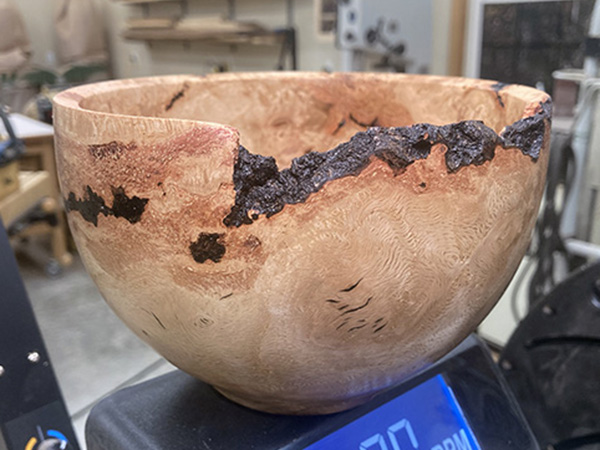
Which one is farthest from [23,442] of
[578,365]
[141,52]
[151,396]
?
[141,52]

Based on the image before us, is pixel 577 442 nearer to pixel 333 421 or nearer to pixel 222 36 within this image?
pixel 333 421

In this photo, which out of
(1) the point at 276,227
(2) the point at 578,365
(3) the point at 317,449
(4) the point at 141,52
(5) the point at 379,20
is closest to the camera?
(1) the point at 276,227

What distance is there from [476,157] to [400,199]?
6cm

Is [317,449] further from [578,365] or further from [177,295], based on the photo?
[578,365]

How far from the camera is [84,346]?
1776 mm

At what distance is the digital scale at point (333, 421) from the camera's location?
51 centimetres

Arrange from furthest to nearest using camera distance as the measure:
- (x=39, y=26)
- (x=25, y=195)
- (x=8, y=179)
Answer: (x=39, y=26) → (x=25, y=195) → (x=8, y=179)

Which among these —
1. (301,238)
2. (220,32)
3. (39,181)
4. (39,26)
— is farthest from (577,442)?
(39,26)

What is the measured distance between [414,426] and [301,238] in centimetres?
28

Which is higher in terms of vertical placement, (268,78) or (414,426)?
(268,78)

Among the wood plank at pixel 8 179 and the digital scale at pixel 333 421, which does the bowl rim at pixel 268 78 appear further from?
the wood plank at pixel 8 179

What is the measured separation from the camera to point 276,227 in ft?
1.18

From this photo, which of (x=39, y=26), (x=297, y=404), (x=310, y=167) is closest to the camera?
(x=310, y=167)

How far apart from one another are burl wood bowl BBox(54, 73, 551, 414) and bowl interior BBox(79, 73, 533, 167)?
0.18m
